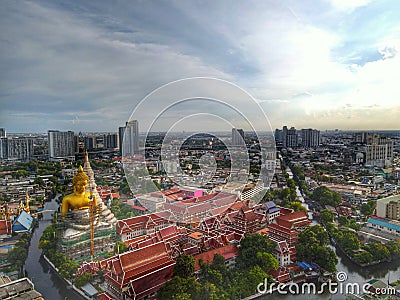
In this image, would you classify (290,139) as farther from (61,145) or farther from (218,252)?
(218,252)

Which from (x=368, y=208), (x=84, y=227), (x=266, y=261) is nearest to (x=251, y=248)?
(x=266, y=261)

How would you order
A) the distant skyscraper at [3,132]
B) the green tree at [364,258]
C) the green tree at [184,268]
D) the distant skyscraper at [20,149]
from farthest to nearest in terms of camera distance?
the distant skyscraper at [20,149] < the distant skyscraper at [3,132] < the green tree at [364,258] < the green tree at [184,268]

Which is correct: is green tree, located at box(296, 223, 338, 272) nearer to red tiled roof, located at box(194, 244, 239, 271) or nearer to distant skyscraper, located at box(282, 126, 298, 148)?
red tiled roof, located at box(194, 244, 239, 271)

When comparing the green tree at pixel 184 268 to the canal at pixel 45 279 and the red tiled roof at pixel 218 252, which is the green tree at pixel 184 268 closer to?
the red tiled roof at pixel 218 252

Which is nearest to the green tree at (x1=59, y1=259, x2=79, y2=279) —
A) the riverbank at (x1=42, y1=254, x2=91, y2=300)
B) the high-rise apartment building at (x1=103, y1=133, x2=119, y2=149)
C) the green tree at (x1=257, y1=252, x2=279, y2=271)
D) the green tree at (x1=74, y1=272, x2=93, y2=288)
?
the riverbank at (x1=42, y1=254, x2=91, y2=300)

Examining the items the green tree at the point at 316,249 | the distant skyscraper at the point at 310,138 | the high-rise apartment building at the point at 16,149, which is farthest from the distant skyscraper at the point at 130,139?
the distant skyscraper at the point at 310,138
